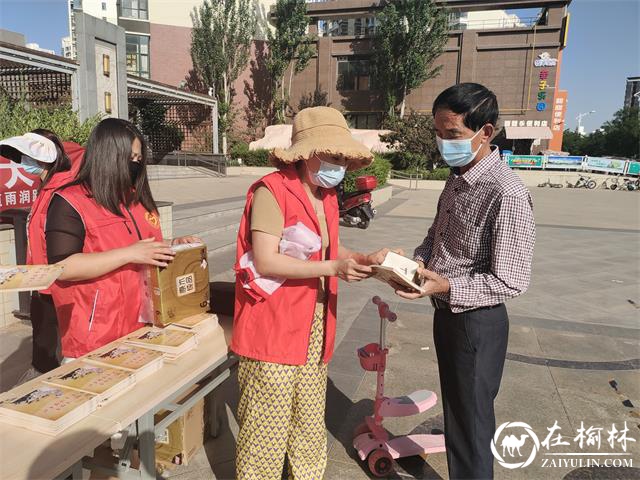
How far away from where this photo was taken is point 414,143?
2653 centimetres

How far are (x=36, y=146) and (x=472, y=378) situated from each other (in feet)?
8.40

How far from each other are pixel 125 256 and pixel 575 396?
3.17 m

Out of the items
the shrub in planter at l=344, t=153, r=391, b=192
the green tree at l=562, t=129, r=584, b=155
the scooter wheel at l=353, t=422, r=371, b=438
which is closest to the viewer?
A: the scooter wheel at l=353, t=422, r=371, b=438

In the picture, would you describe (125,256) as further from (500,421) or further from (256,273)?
(500,421)

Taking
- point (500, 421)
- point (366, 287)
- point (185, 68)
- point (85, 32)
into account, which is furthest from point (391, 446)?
point (185, 68)

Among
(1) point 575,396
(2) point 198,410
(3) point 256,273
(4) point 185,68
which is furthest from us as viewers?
(4) point 185,68

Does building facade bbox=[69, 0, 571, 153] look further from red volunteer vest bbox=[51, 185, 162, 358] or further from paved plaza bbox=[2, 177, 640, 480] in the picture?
red volunteer vest bbox=[51, 185, 162, 358]

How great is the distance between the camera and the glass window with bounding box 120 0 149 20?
32844 millimetres

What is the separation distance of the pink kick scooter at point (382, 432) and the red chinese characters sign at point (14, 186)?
3620 millimetres

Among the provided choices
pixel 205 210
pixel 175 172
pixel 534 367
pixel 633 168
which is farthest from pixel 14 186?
pixel 633 168

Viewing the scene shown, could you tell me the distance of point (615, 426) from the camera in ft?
9.53

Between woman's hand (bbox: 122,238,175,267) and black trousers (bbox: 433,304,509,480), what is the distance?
113cm

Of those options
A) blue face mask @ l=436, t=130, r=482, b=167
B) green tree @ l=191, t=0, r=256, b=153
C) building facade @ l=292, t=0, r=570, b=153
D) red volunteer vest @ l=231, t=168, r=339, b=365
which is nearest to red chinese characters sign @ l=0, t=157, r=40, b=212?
red volunteer vest @ l=231, t=168, r=339, b=365

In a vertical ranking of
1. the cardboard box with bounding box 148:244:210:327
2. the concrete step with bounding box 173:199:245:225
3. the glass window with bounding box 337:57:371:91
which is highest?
the glass window with bounding box 337:57:371:91
